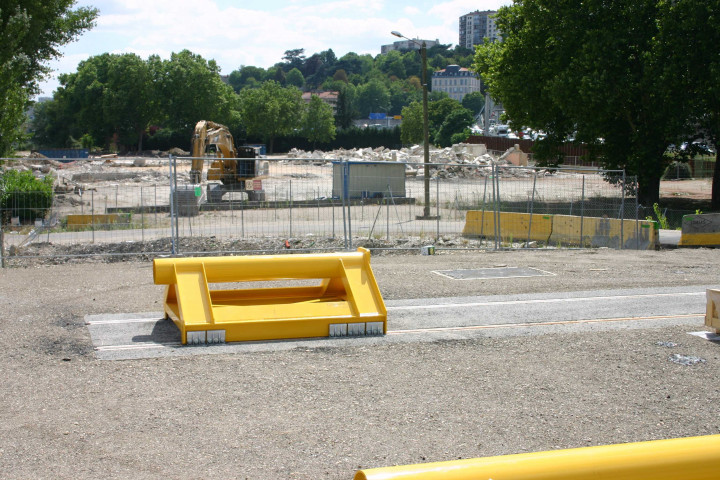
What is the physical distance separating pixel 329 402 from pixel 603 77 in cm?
2328

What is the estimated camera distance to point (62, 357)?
708 cm

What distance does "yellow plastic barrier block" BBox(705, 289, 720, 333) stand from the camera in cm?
815

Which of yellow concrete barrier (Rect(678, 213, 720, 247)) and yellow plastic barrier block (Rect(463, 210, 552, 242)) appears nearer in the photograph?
yellow plastic barrier block (Rect(463, 210, 552, 242))

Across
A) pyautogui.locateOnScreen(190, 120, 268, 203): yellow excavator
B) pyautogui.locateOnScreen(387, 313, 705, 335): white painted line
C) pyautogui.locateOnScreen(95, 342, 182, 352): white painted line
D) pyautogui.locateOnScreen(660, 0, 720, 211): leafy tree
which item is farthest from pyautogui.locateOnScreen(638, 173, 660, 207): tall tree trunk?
pyautogui.locateOnScreen(95, 342, 182, 352): white painted line

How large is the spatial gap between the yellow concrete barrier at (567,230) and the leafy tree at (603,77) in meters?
9.10

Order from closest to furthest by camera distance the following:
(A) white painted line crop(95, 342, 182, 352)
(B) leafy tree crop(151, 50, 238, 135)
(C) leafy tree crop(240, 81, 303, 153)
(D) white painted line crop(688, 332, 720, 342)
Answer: (A) white painted line crop(95, 342, 182, 352) → (D) white painted line crop(688, 332, 720, 342) → (B) leafy tree crop(151, 50, 238, 135) → (C) leafy tree crop(240, 81, 303, 153)

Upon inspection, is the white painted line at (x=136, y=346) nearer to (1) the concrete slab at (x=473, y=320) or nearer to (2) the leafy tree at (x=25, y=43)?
(1) the concrete slab at (x=473, y=320)

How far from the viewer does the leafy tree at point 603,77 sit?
25922 mm

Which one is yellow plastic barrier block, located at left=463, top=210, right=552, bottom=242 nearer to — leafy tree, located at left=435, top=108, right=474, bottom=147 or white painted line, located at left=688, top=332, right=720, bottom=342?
white painted line, located at left=688, top=332, right=720, bottom=342

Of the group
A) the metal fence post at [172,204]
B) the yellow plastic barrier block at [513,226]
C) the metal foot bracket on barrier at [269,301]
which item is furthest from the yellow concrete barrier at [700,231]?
the metal foot bracket on barrier at [269,301]

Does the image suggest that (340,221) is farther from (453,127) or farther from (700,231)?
(453,127)

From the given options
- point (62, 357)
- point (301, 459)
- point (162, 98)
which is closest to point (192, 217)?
point (62, 357)

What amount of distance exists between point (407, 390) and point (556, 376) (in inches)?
58.6

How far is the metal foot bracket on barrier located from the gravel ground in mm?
569
